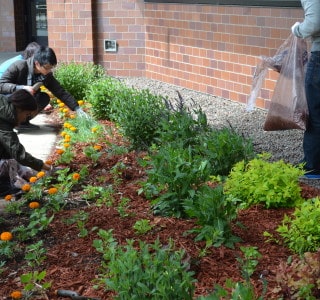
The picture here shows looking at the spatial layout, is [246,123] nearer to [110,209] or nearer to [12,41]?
[110,209]

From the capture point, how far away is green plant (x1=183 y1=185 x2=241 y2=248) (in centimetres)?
417

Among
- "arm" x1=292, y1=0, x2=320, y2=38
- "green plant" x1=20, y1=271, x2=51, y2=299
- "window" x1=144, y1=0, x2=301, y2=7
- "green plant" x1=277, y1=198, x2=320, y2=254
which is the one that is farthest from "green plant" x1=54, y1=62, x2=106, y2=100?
"green plant" x1=20, y1=271, x2=51, y2=299

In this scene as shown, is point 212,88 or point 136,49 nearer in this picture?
point 212,88

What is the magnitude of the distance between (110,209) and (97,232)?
0.44m

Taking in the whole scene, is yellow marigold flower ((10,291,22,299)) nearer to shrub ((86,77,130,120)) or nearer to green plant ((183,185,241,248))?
green plant ((183,185,241,248))

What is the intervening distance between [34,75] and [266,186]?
4493 mm

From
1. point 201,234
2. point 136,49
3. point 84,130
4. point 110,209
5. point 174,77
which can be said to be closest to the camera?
point 201,234

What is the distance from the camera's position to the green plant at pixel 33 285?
3682 mm

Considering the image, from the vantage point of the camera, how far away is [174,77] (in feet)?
39.2

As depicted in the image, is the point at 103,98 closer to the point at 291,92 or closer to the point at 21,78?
the point at 21,78

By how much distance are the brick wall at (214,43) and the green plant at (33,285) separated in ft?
18.8

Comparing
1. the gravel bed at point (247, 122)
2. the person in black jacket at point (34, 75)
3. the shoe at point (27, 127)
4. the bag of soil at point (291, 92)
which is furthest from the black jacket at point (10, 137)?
the shoe at point (27, 127)

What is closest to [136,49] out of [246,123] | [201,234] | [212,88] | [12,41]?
[212,88]

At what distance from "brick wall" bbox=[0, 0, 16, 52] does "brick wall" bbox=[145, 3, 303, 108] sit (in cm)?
684
